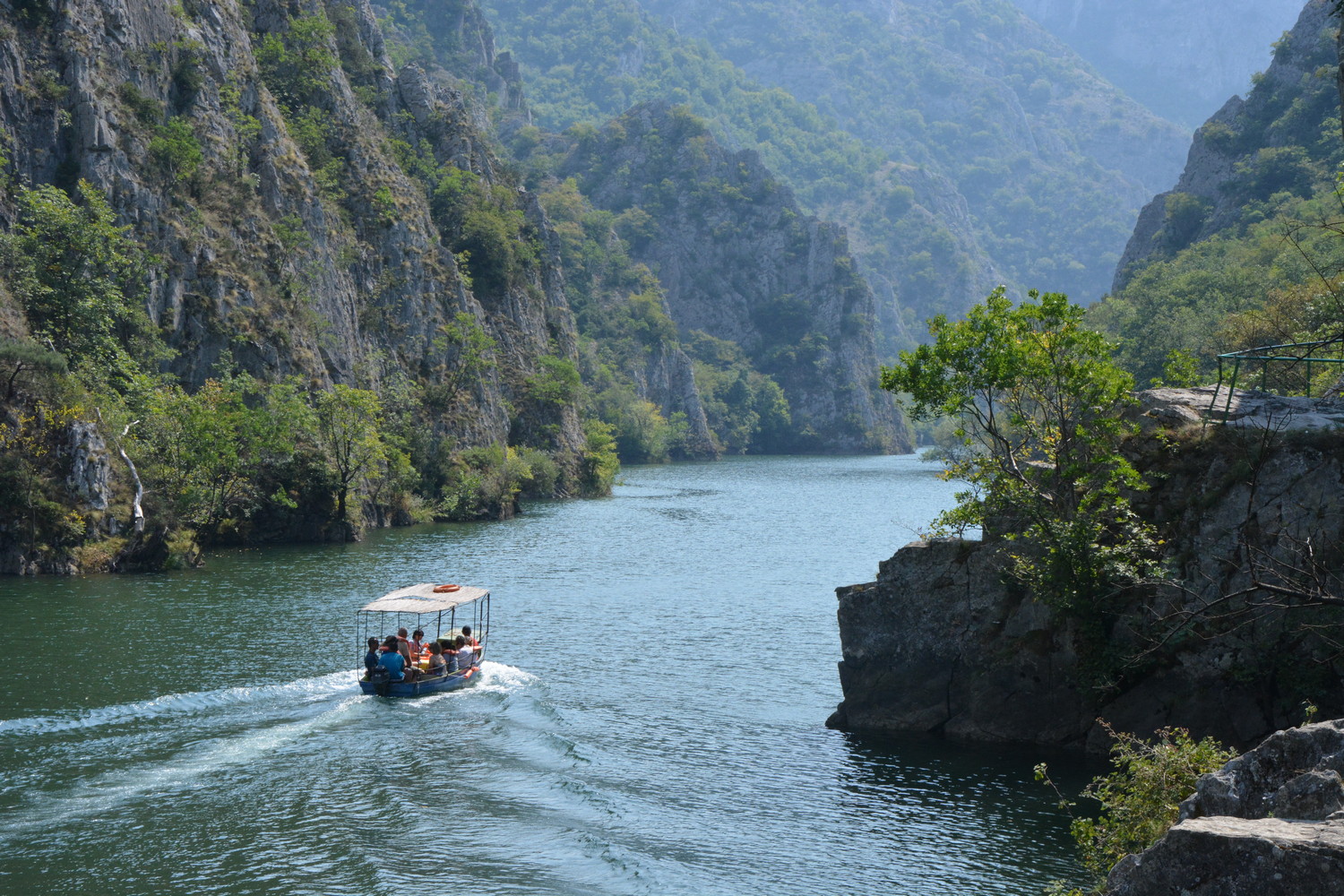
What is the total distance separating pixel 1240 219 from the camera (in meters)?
110

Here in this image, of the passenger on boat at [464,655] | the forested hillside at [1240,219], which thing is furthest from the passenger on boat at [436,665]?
the forested hillside at [1240,219]

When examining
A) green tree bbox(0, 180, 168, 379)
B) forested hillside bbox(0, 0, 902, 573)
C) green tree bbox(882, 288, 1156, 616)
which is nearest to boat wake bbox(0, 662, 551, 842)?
green tree bbox(882, 288, 1156, 616)

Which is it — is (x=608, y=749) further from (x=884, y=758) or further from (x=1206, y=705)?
(x=1206, y=705)

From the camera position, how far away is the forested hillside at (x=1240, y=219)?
3098 inches

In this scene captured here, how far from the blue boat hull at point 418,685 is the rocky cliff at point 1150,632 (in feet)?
38.5

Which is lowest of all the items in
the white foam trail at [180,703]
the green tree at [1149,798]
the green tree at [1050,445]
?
the white foam trail at [180,703]

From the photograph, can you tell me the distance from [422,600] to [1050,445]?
66.2ft

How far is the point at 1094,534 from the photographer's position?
81.9 ft

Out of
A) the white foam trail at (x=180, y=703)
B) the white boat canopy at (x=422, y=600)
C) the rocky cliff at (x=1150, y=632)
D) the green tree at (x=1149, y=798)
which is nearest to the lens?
the green tree at (x=1149, y=798)

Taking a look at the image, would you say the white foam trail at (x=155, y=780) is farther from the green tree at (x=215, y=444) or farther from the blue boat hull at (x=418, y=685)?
the green tree at (x=215, y=444)

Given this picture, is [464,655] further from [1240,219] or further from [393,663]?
[1240,219]

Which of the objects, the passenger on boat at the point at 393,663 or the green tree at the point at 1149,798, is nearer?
the green tree at the point at 1149,798

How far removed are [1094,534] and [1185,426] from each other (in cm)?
386

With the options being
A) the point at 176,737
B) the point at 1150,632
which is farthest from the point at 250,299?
the point at 1150,632
